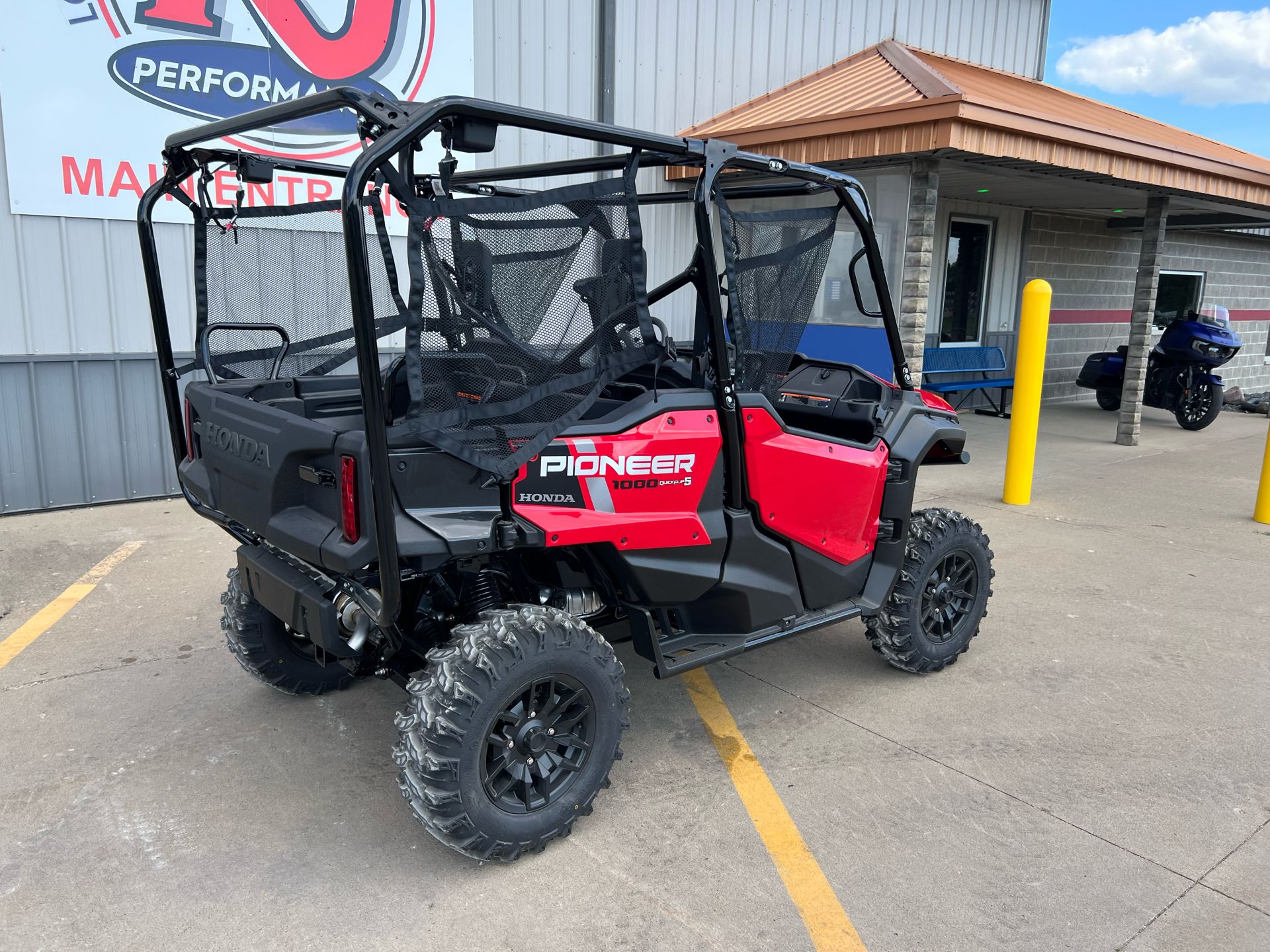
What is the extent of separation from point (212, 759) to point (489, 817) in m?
1.32

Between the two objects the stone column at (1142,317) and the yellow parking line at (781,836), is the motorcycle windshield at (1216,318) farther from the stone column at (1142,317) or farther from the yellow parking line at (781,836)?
the yellow parking line at (781,836)

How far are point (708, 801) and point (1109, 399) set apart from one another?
12615 millimetres

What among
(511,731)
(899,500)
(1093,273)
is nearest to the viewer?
(511,731)

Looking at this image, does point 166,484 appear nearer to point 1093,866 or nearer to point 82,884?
point 82,884

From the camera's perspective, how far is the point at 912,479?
12.9ft

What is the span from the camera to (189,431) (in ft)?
11.4

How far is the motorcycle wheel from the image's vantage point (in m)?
12.1

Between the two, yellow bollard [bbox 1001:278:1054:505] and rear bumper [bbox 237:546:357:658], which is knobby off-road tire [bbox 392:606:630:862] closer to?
rear bumper [bbox 237:546:357:658]

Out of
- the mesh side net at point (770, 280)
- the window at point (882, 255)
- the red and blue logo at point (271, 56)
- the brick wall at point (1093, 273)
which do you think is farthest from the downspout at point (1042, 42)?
the mesh side net at point (770, 280)

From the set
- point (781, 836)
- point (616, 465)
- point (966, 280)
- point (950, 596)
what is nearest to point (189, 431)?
point (616, 465)

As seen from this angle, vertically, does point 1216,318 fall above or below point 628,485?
above

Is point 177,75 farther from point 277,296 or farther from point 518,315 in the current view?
point 518,315

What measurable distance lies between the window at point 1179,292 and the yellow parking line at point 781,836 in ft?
50.8

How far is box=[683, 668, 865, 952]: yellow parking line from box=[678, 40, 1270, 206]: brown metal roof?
4852 mm
